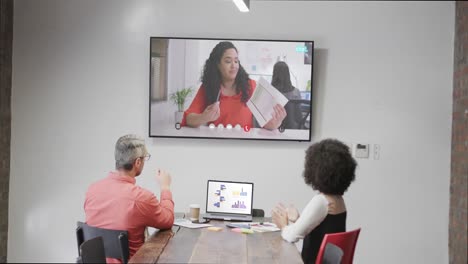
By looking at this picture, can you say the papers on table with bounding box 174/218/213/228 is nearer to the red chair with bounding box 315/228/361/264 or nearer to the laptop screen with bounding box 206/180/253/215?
the laptop screen with bounding box 206/180/253/215

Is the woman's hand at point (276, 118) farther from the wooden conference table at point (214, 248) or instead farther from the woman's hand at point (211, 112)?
the wooden conference table at point (214, 248)

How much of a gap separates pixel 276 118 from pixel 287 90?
0.23m

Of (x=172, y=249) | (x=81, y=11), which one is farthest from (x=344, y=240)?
(x=81, y=11)

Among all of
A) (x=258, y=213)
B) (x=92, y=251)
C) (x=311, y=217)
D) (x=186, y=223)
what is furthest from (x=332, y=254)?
(x=258, y=213)

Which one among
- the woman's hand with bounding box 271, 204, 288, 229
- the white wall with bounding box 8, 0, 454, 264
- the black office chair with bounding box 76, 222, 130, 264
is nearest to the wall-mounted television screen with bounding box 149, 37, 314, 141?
the white wall with bounding box 8, 0, 454, 264

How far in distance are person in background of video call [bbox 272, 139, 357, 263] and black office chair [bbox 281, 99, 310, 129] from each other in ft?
5.74

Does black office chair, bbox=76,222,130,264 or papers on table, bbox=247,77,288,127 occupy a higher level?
papers on table, bbox=247,77,288,127

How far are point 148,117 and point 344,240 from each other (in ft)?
8.08

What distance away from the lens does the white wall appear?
4824mm

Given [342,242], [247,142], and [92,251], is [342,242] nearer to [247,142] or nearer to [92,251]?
[92,251]

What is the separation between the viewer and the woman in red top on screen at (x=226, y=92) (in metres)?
4.77

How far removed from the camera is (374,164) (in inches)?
190

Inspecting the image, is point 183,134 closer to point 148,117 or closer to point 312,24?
point 148,117

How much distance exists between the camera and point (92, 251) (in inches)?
95.4
